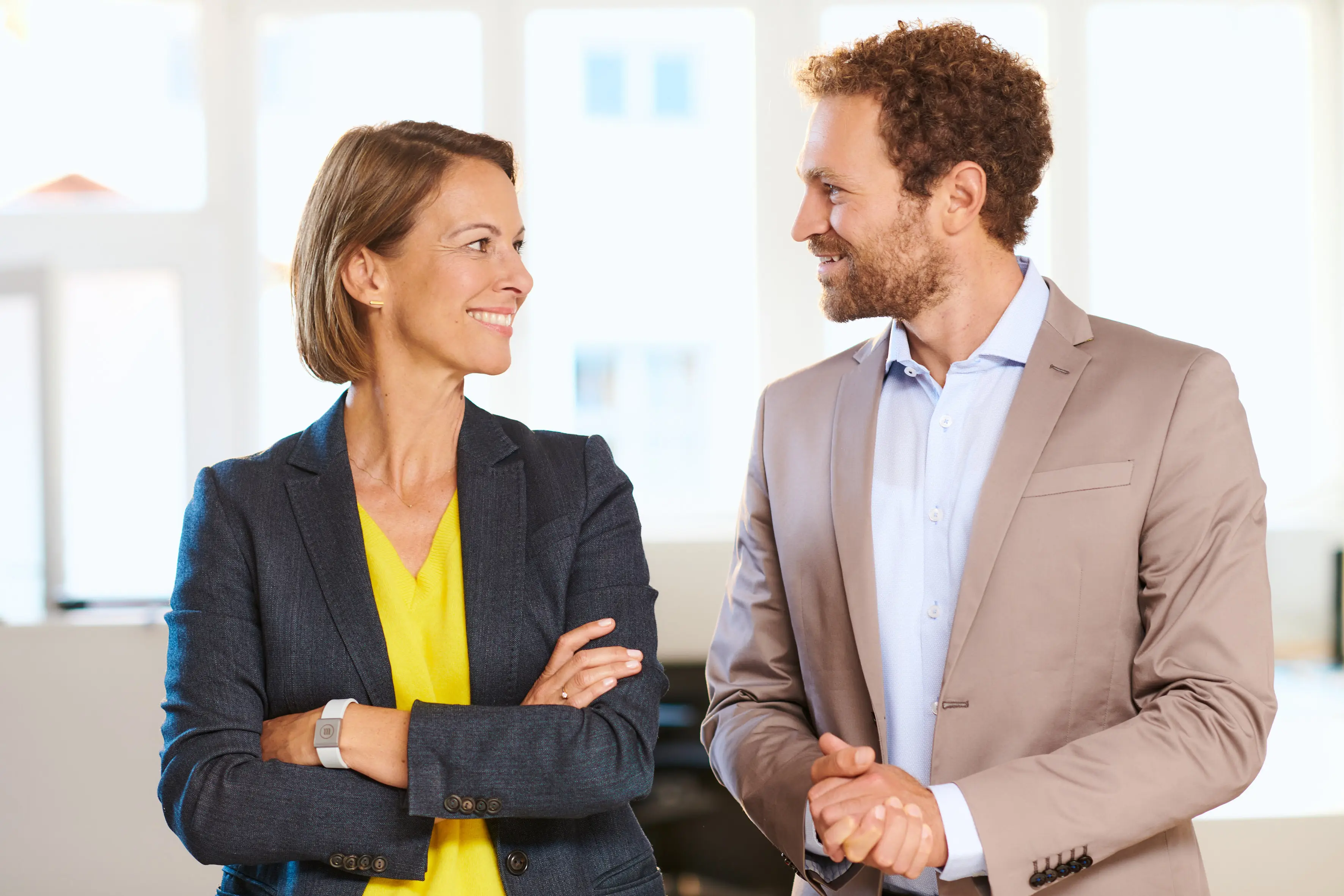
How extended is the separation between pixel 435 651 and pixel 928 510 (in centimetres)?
74

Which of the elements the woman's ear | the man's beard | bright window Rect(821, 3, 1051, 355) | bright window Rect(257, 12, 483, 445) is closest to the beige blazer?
the man's beard

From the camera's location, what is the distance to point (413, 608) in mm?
1653

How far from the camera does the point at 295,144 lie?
4.66 meters

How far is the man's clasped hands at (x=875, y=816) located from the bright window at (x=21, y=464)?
426cm

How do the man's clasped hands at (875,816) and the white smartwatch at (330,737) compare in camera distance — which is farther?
the white smartwatch at (330,737)

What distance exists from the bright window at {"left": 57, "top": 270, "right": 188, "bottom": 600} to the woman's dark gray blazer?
323 centimetres

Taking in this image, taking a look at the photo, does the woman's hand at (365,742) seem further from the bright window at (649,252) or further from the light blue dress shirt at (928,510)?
the bright window at (649,252)

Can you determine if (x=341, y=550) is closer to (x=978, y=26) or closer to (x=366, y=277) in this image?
(x=366, y=277)

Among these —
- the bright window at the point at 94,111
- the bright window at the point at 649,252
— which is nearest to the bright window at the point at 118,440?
the bright window at the point at 94,111

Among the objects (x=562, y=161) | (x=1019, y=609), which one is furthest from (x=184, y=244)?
(x=1019, y=609)

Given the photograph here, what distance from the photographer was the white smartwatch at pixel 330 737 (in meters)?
1.48

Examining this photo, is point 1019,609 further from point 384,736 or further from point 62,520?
point 62,520

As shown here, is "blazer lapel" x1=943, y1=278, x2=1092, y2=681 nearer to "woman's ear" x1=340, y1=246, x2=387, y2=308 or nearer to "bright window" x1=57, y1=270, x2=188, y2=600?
"woman's ear" x1=340, y1=246, x2=387, y2=308

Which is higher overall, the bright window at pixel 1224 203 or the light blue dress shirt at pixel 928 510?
the bright window at pixel 1224 203
